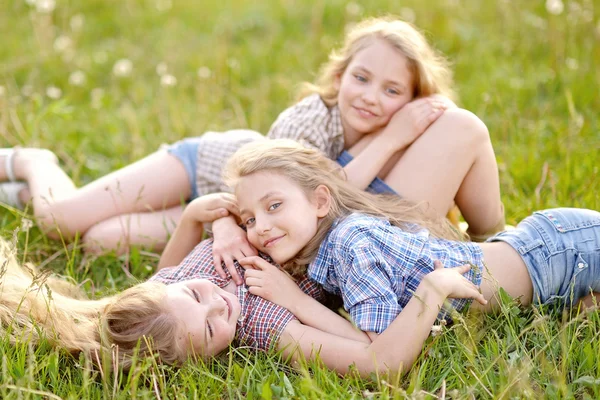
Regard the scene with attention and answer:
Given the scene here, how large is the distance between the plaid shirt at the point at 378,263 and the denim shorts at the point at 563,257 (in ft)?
0.74

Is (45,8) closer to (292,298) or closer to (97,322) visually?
(97,322)

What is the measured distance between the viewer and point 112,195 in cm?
356

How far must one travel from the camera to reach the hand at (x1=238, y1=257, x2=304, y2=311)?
269cm

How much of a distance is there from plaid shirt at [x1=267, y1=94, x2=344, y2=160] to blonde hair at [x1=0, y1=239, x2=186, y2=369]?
1192 mm

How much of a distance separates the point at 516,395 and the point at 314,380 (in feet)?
2.17

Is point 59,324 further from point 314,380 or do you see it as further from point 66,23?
point 66,23

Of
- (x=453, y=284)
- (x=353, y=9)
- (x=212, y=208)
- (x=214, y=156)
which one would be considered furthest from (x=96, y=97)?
(x=453, y=284)

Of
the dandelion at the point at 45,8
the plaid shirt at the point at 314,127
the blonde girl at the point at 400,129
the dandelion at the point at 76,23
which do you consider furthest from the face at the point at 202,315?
the dandelion at the point at 76,23

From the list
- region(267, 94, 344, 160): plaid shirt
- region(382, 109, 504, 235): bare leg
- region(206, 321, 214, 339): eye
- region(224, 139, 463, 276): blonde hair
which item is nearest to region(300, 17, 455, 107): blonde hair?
region(267, 94, 344, 160): plaid shirt

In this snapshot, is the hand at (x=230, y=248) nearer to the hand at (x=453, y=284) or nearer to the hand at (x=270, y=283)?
the hand at (x=270, y=283)

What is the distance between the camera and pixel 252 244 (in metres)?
2.93

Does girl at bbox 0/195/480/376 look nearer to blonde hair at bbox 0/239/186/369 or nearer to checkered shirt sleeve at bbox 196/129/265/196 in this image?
blonde hair at bbox 0/239/186/369

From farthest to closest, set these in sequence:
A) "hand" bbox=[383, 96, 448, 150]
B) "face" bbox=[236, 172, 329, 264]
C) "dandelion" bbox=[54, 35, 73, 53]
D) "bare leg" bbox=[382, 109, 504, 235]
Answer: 1. "dandelion" bbox=[54, 35, 73, 53]
2. "hand" bbox=[383, 96, 448, 150]
3. "bare leg" bbox=[382, 109, 504, 235]
4. "face" bbox=[236, 172, 329, 264]

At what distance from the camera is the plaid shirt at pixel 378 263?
252cm
